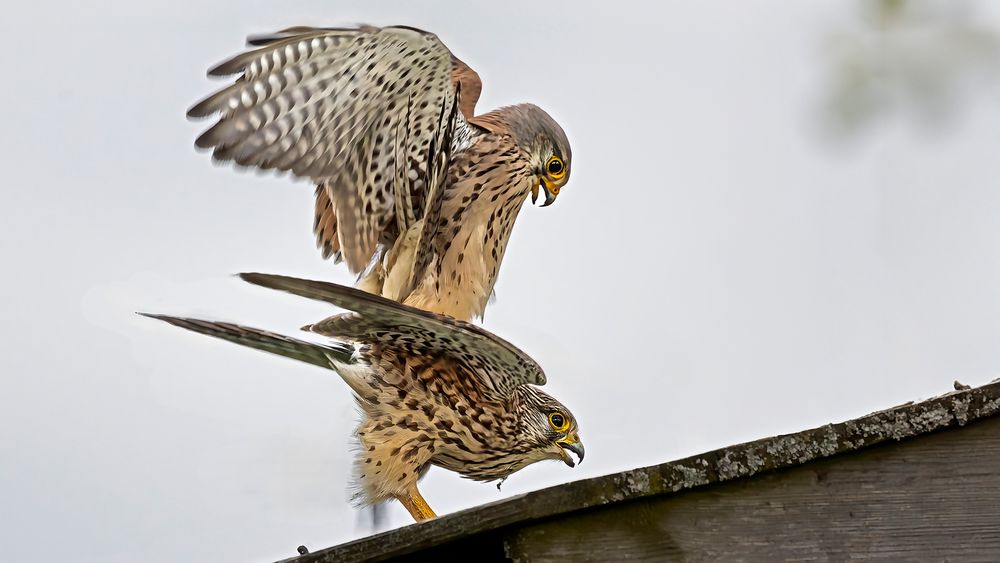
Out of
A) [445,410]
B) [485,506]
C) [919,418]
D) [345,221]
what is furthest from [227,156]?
[919,418]

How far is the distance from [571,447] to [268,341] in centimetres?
99

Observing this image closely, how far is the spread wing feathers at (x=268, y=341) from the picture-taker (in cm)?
312

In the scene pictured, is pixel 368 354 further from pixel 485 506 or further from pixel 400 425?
pixel 485 506

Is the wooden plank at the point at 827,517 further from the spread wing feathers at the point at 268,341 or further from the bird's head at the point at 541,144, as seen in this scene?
the bird's head at the point at 541,144

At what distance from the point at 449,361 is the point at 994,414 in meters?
1.53

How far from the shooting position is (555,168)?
12.1 ft

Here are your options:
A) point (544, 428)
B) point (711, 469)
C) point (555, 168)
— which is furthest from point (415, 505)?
point (711, 469)

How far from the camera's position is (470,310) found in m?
3.46

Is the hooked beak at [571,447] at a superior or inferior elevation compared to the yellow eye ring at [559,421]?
inferior

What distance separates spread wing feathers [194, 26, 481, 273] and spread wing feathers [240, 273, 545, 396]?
0.38m

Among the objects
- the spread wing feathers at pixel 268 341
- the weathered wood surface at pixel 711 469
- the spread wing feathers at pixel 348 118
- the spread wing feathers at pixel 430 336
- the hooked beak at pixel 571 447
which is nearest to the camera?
the weathered wood surface at pixel 711 469

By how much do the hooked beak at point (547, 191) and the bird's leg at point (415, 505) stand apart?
3.15ft

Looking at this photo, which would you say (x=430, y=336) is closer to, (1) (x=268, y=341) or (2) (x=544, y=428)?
(1) (x=268, y=341)

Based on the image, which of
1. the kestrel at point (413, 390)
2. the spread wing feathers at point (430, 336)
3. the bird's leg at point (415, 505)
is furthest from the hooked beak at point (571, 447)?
the bird's leg at point (415, 505)
